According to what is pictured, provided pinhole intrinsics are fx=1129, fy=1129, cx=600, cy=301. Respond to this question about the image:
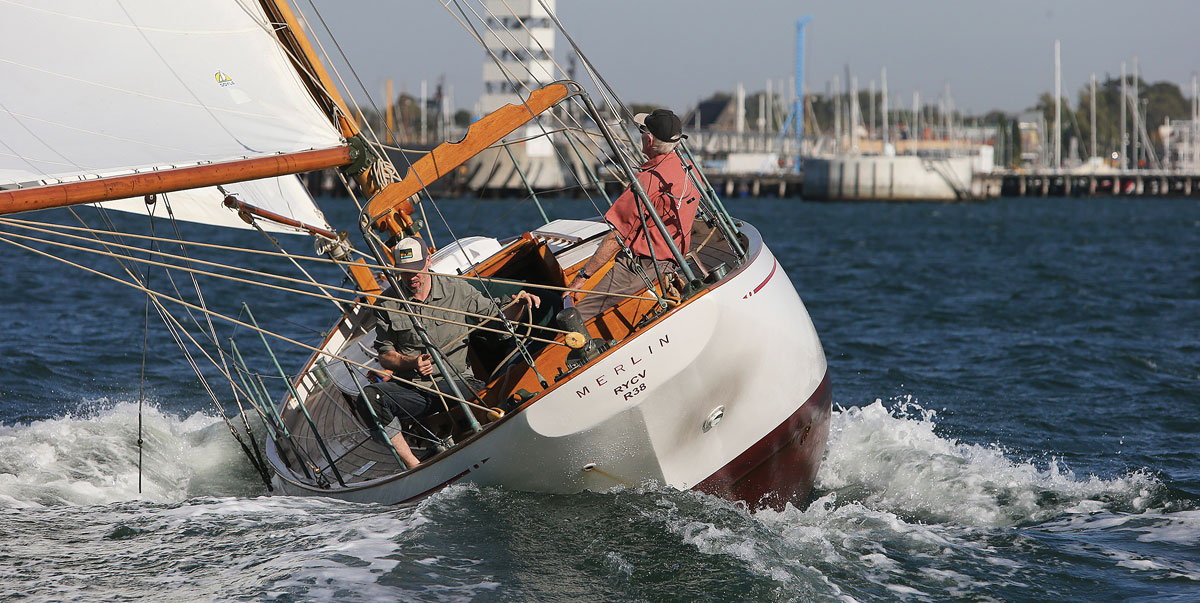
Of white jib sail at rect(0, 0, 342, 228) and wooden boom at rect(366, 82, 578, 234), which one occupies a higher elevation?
white jib sail at rect(0, 0, 342, 228)

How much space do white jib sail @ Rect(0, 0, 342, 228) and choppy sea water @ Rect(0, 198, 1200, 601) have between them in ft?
7.53

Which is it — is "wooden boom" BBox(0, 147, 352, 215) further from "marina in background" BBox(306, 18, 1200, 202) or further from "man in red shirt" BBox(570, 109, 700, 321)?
"marina in background" BBox(306, 18, 1200, 202)

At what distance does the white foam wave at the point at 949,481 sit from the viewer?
7.32 m

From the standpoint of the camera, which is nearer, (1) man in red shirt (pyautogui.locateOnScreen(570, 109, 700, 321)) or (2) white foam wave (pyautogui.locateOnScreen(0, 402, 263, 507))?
(1) man in red shirt (pyautogui.locateOnScreen(570, 109, 700, 321))

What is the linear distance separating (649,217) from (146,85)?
3.29 m

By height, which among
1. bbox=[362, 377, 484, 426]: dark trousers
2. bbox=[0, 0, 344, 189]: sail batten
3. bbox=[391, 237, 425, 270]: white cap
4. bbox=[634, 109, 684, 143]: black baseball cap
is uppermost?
bbox=[0, 0, 344, 189]: sail batten

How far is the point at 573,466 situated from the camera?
6.38 metres

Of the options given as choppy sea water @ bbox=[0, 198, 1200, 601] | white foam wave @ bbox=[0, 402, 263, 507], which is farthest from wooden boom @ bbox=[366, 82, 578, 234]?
white foam wave @ bbox=[0, 402, 263, 507]

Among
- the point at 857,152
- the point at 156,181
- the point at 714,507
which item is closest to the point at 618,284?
the point at 714,507

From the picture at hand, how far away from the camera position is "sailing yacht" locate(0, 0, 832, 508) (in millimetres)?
6195

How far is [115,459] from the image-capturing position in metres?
8.88

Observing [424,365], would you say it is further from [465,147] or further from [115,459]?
[115,459]

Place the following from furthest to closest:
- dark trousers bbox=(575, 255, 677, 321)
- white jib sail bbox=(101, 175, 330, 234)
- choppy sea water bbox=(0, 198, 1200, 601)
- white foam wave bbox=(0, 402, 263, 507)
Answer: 1. white jib sail bbox=(101, 175, 330, 234)
2. white foam wave bbox=(0, 402, 263, 507)
3. dark trousers bbox=(575, 255, 677, 321)
4. choppy sea water bbox=(0, 198, 1200, 601)

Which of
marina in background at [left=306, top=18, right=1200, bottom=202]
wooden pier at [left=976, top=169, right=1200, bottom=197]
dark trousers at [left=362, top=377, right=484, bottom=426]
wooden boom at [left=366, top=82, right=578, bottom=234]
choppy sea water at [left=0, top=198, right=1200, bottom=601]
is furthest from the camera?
wooden pier at [left=976, top=169, right=1200, bottom=197]
